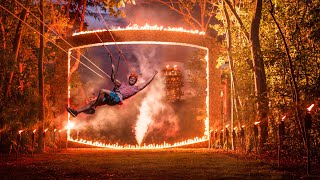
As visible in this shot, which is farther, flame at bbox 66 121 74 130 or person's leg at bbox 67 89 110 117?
flame at bbox 66 121 74 130

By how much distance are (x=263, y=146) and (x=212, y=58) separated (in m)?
6.98

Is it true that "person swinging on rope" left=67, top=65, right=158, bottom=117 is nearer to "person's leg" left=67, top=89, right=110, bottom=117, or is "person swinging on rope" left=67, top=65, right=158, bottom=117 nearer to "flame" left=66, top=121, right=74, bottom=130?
"person's leg" left=67, top=89, right=110, bottom=117

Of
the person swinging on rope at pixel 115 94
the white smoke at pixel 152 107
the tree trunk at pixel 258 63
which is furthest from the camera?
the white smoke at pixel 152 107

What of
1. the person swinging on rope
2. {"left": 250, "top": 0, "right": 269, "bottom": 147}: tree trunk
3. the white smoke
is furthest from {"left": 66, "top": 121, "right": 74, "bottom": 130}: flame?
{"left": 250, "top": 0, "right": 269, "bottom": 147}: tree trunk

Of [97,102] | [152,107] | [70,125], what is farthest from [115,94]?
[152,107]

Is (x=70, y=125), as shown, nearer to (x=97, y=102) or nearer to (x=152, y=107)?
(x=97, y=102)

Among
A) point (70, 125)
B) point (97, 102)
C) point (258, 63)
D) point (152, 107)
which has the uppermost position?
point (258, 63)

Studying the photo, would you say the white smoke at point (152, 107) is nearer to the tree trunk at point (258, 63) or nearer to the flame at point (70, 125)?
the flame at point (70, 125)

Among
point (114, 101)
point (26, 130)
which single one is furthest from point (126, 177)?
point (26, 130)

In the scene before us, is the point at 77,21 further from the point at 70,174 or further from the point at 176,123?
the point at 70,174

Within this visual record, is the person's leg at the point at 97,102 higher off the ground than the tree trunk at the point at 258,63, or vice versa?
the tree trunk at the point at 258,63

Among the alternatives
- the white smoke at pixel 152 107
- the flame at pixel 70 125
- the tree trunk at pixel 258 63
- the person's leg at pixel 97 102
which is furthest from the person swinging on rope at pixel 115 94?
the white smoke at pixel 152 107

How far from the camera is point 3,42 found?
1609 centimetres

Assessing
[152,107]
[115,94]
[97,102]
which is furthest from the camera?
[152,107]
